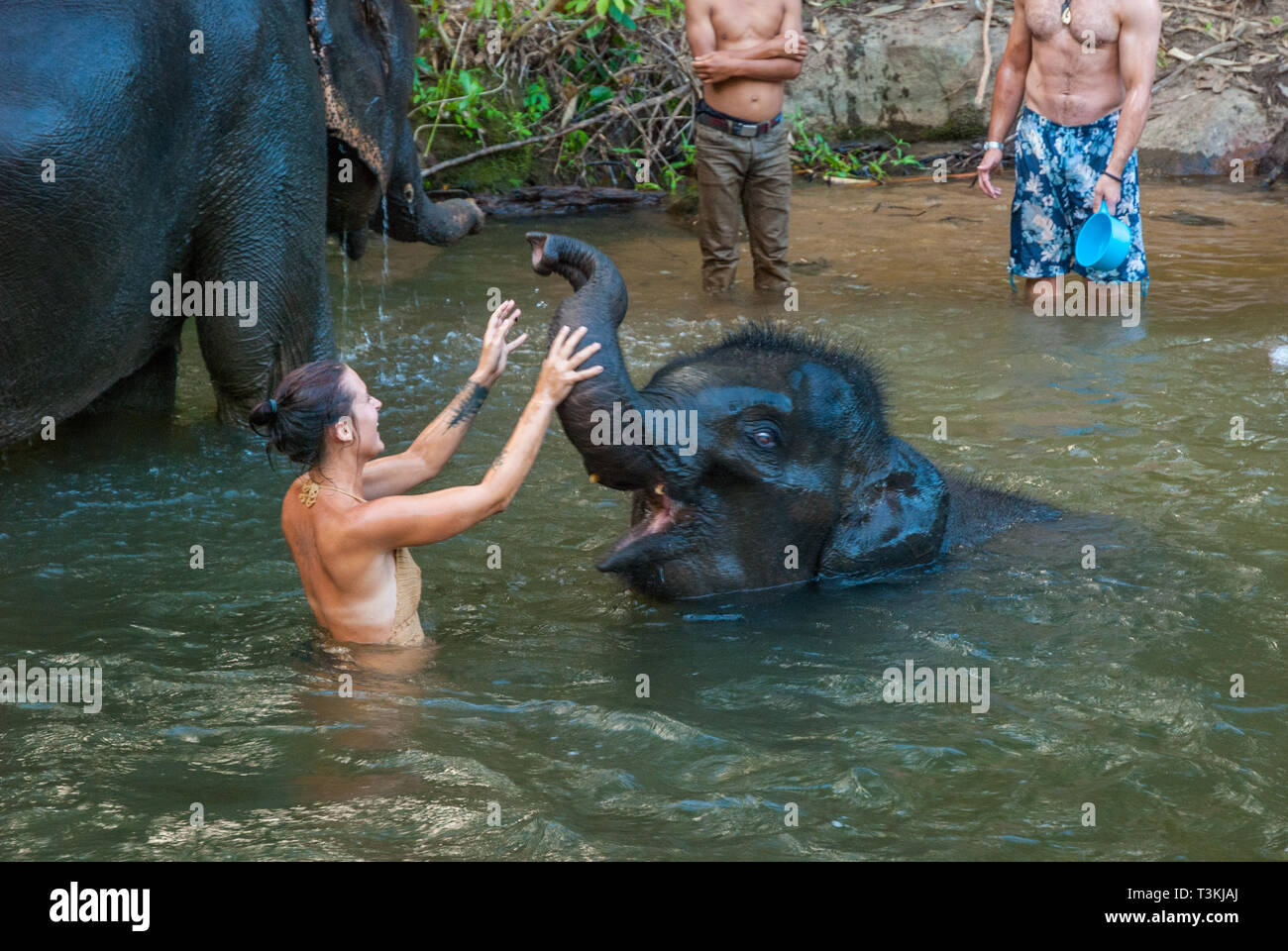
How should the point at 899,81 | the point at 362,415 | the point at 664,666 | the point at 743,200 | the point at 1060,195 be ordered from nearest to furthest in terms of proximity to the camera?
the point at 362,415, the point at 664,666, the point at 1060,195, the point at 743,200, the point at 899,81

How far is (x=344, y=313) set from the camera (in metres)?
8.10

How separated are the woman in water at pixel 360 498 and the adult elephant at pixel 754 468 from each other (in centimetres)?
18

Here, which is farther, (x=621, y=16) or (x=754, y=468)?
(x=621, y=16)

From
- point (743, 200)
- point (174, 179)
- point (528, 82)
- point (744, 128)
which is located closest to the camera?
point (174, 179)

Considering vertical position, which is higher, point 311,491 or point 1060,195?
point 1060,195

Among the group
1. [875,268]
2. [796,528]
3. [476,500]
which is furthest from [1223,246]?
[476,500]

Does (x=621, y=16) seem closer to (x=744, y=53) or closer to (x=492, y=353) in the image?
(x=744, y=53)

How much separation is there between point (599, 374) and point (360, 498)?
710 mm

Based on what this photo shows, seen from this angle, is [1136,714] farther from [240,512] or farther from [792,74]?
[792,74]

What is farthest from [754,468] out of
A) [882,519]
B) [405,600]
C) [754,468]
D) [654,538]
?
[405,600]

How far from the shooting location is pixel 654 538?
13.6ft

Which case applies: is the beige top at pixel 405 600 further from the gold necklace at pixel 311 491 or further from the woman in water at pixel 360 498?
the gold necklace at pixel 311 491

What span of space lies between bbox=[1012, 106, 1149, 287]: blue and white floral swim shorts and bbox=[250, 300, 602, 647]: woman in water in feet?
14.3

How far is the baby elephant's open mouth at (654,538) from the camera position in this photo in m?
4.11
